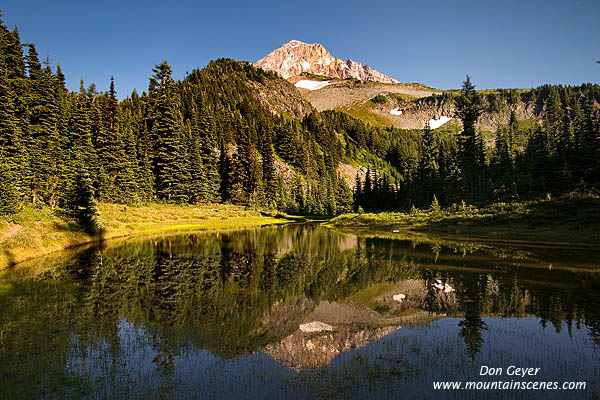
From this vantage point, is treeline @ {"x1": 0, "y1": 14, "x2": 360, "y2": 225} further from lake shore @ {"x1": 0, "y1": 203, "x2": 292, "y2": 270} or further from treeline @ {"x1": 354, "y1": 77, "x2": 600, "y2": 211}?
treeline @ {"x1": 354, "y1": 77, "x2": 600, "y2": 211}

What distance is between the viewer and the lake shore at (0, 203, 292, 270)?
94.8 ft

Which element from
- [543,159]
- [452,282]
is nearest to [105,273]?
[452,282]

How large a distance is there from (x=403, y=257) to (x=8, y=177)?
128 ft

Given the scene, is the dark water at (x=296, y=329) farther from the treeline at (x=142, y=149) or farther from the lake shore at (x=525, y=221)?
the treeline at (x=142, y=149)

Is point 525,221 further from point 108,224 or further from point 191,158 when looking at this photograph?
point 191,158

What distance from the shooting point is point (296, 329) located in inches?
529

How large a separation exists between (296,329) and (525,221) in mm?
43018

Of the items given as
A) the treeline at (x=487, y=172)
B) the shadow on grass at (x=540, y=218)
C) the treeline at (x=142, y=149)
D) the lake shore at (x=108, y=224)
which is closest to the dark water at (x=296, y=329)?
the lake shore at (x=108, y=224)

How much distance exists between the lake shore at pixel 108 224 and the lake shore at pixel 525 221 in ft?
138

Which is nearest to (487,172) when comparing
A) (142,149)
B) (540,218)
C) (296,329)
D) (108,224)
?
(540,218)

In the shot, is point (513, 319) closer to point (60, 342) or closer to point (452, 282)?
point (452, 282)

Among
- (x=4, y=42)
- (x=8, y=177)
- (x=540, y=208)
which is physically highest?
(x=4, y=42)

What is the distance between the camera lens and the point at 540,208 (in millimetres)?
43875

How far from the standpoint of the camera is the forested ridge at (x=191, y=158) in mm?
45719
